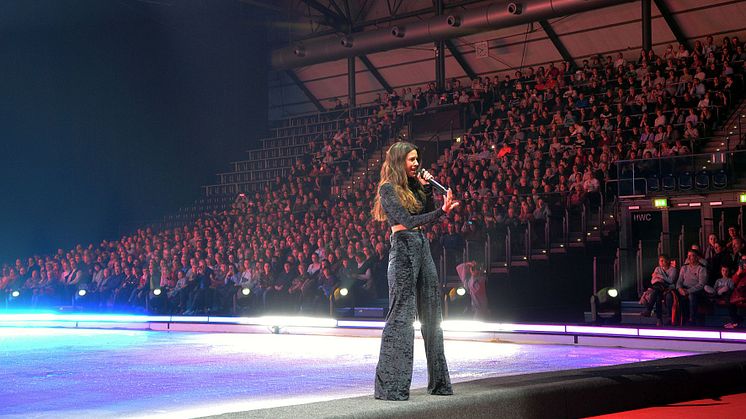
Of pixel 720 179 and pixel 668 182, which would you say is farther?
pixel 668 182

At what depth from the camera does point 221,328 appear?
48.6 feet

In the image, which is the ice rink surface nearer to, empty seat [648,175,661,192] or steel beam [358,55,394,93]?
empty seat [648,175,661,192]

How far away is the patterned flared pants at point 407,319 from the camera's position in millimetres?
5121

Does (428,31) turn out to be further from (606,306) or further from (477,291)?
(606,306)

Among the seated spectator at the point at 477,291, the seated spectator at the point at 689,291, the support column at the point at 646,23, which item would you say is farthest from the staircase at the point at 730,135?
the support column at the point at 646,23

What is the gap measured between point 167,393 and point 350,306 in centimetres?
855

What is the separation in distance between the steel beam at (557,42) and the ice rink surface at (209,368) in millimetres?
14010

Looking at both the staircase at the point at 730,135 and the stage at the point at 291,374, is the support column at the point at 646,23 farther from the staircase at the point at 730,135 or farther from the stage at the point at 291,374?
the stage at the point at 291,374

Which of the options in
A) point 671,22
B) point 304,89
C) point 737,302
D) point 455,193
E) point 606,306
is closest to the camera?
point 737,302

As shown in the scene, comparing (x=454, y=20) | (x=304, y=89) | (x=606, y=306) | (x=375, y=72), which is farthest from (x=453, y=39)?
(x=606, y=306)

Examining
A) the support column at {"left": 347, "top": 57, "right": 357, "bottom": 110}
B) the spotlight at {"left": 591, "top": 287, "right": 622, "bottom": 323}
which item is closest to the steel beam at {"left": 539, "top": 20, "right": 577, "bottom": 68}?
the support column at {"left": 347, "top": 57, "right": 357, "bottom": 110}

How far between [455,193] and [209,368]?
9.86 meters

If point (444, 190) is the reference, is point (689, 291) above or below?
below

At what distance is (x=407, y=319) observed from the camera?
517 cm
